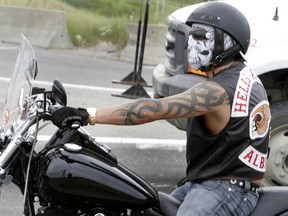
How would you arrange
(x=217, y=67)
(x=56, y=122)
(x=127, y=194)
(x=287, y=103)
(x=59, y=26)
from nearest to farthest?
(x=56, y=122)
(x=127, y=194)
(x=217, y=67)
(x=287, y=103)
(x=59, y=26)

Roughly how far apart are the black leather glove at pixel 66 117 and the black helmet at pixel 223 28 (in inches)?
29.3

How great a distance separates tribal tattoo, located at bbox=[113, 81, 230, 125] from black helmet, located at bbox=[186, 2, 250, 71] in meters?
0.21

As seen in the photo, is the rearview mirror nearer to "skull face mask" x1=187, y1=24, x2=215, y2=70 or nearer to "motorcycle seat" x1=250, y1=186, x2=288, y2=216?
"skull face mask" x1=187, y1=24, x2=215, y2=70

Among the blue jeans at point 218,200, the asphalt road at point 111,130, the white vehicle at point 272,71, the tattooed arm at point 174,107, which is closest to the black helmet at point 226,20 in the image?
the tattooed arm at point 174,107

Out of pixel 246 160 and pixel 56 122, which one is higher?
pixel 56 122

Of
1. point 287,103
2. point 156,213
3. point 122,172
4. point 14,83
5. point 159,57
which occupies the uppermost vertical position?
point 14,83

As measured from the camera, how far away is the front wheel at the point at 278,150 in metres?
5.39

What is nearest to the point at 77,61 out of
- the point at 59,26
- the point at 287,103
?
the point at 59,26

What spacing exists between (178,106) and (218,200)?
0.49 metres

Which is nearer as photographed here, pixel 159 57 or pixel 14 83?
pixel 14 83

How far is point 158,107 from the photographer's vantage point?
3020 mm

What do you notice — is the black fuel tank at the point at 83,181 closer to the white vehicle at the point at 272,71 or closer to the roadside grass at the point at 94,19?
the white vehicle at the point at 272,71

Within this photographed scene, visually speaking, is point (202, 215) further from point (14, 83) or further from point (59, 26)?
point (59, 26)

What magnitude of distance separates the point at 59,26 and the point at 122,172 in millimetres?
10264
